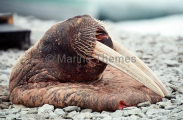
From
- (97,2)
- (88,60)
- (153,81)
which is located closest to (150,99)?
(153,81)

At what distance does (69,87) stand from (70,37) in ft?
1.99

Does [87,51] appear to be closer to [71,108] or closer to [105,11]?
[71,108]

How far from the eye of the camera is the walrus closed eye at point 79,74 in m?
3.35

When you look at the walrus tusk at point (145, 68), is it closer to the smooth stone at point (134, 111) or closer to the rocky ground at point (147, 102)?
the rocky ground at point (147, 102)

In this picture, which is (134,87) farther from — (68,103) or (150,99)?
(68,103)

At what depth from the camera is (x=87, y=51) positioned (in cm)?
338

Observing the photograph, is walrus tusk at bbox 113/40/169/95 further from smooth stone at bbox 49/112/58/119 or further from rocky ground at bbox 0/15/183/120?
smooth stone at bbox 49/112/58/119

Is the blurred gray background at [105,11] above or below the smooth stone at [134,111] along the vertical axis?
above

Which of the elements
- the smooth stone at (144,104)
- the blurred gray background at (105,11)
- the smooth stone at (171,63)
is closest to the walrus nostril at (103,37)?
the smooth stone at (144,104)

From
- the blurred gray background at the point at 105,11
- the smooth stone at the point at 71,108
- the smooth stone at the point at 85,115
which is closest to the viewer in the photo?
the smooth stone at the point at 85,115

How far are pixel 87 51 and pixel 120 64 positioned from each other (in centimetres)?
42

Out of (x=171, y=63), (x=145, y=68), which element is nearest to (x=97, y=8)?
(x=171, y=63)

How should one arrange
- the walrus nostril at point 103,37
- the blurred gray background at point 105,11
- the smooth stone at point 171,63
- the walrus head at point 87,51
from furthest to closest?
the blurred gray background at point 105,11 < the smooth stone at point 171,63 < the walrus nostril at point 103,37 < the walrus head at point 87,51

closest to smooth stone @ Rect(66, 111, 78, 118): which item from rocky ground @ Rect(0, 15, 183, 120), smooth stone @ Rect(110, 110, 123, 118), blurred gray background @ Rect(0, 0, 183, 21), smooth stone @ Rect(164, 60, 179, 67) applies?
rocky ground @ Rect(0, 15, 183, 120)
